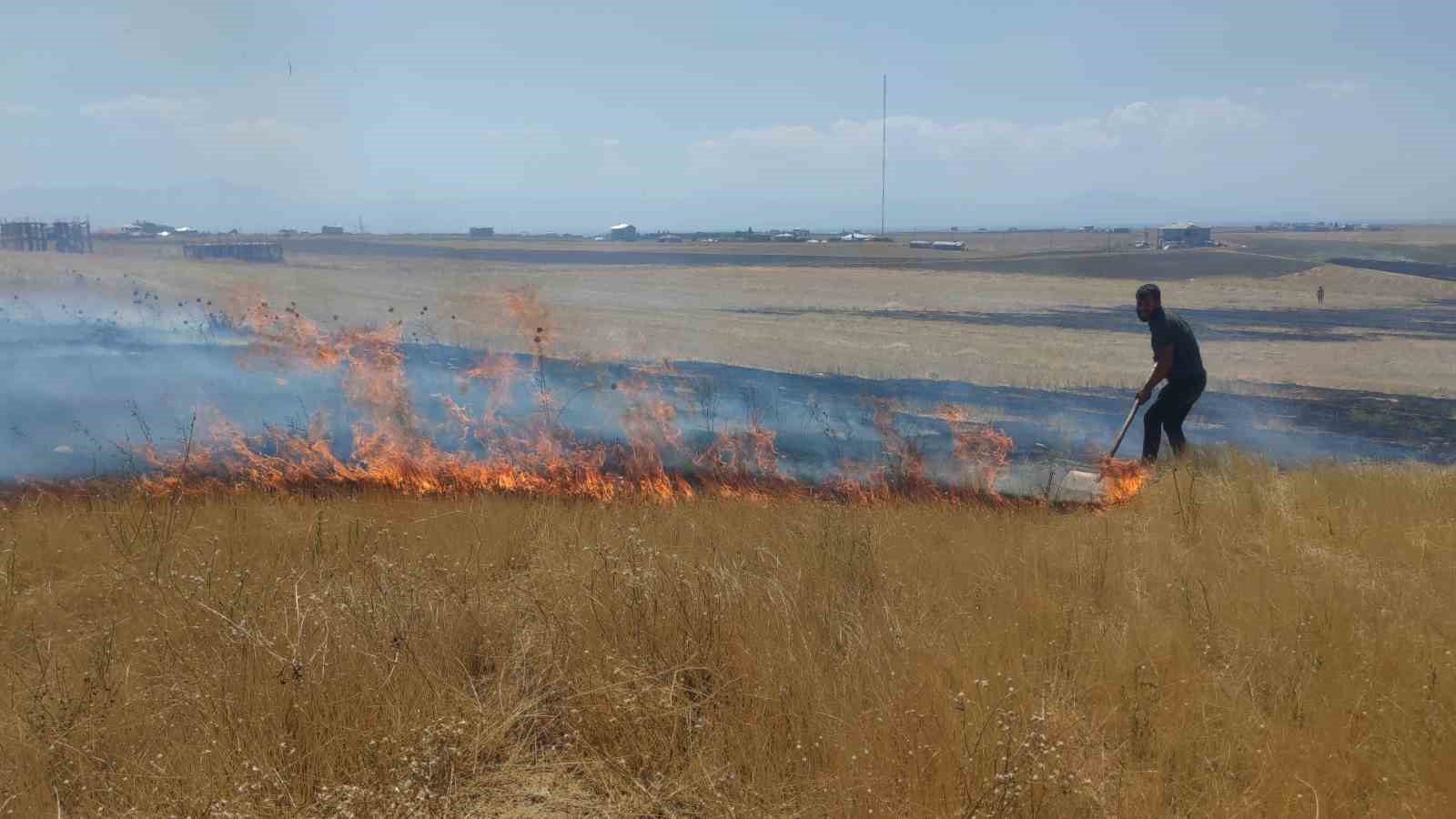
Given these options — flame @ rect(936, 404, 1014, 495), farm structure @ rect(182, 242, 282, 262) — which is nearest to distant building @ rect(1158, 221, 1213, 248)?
farm structure @ rect(182, 242, 282, 262)

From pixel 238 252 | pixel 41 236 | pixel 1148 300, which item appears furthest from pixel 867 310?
pixel 41 236

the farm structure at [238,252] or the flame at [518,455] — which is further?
the farm structure at [238,252]

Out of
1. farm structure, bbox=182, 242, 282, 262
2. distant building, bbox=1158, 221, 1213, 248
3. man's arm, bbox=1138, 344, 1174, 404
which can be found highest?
distant building, bbox=1158, 221, 1213, 248

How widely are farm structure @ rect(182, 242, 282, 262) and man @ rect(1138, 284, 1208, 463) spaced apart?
40.5m

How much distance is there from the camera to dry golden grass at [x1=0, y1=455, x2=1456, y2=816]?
11.2 feet

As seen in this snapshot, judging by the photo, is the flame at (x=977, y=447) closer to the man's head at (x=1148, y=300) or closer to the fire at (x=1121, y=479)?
the fire at (x=1121, y=479)

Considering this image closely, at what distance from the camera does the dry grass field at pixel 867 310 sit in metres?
17.5

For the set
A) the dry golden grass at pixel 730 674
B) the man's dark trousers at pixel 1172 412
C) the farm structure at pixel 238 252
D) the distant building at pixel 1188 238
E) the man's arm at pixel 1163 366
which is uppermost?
the distant building at pixel 1188 238

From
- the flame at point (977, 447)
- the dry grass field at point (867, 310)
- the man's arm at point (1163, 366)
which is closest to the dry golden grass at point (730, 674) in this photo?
the man's arm at point (1163, 366)

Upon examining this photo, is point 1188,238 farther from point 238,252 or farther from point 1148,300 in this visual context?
point 1148,300

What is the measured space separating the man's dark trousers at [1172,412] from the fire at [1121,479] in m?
0.21

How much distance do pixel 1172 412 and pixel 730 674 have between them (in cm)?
637

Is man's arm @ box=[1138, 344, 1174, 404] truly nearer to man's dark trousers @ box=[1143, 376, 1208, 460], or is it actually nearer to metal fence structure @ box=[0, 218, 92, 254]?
man's dark trousers @ box=[1143, 376, 1208, 460]

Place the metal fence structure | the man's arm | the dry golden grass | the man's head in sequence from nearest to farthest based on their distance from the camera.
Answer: the dry golden grass < the man's arm < the man's head < the metal fence structure
